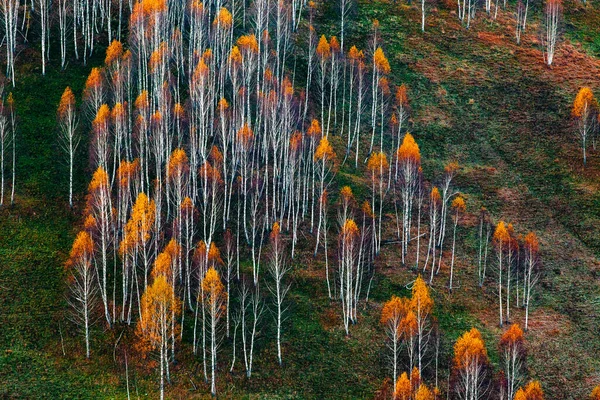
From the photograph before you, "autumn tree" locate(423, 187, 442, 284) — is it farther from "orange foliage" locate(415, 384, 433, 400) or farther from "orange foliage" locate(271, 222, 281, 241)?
"orange foliage" locate(415, 384, 433, 400)

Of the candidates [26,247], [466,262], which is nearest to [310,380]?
[466,262]

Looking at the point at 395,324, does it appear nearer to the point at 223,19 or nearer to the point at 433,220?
the point at 433,220

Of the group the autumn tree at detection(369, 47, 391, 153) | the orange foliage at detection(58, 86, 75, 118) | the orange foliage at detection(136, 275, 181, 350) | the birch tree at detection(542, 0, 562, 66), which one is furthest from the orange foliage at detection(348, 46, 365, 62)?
the orange foliage at detection(136, 275, 181, 350)

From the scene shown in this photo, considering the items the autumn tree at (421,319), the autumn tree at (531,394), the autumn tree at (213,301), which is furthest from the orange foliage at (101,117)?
the autumn tree at (531,394)

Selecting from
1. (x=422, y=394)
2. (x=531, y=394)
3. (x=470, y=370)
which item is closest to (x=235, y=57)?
(x=470, y=370)

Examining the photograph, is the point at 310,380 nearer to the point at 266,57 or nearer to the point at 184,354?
the point at 184,354

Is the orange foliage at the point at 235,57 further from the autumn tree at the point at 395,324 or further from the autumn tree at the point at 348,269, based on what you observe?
the autumn tree at the point at 395,324

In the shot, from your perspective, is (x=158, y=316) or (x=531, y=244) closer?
(x=158, y=316)
